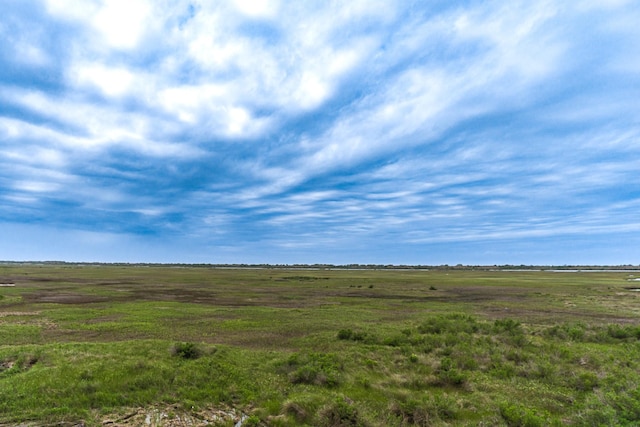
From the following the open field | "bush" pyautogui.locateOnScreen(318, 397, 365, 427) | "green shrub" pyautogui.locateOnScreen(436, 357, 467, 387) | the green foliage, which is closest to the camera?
"bush" pyautogui.locateOnScreen(318, 397, 365, 427)

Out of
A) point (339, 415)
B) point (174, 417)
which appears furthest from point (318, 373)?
point (174, 417)

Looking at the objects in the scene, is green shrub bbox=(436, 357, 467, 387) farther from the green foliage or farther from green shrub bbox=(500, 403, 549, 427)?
the green foliage

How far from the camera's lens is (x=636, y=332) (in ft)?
81.5

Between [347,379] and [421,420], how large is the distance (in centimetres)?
445

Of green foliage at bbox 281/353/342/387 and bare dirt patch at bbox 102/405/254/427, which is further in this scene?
green foliage at bbox 281/353/342/387

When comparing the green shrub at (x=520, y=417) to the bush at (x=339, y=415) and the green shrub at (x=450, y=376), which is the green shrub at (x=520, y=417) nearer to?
the green shrub at (x=450, y=376)

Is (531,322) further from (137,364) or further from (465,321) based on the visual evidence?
(137,364)

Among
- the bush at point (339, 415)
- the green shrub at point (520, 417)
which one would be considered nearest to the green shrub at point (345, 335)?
the bush at point (339, 415)

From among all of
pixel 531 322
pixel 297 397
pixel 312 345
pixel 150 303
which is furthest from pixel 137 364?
pixel 531 322

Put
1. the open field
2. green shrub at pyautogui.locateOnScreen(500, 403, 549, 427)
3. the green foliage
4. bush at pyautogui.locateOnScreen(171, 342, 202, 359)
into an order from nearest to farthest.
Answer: green shrub at pyautogui.locateOnScreen(500, 403, 549, 427) < the open field < the green foliage < bush at pyautogui.locateOnScreen(171, 342, 202, 359)

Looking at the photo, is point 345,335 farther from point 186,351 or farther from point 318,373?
point 186,351

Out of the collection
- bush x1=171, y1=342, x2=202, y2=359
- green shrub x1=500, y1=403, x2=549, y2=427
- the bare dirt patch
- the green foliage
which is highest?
bush x1=171, y1=342, x2=202, y2=359

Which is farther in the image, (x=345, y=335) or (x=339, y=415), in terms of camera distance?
(x=345, y=335)

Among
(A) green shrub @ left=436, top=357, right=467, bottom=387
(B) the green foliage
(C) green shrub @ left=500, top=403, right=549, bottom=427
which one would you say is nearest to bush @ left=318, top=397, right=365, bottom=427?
(B) the green foliage
